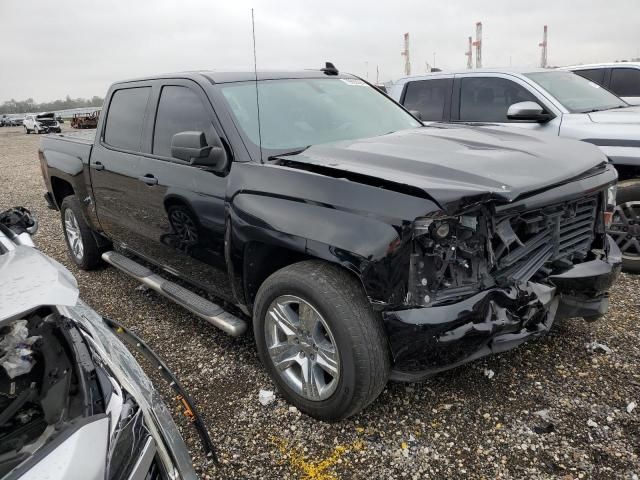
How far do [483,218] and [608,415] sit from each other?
1293mm

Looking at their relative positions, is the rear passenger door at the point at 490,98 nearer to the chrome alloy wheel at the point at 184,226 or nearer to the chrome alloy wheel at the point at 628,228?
the chrome alloy wheel at the point at 628,228

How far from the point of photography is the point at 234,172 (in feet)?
9.29

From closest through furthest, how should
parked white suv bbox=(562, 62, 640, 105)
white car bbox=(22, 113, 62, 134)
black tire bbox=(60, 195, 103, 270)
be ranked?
black tire bbox=(60, 195, 103, 270) < parked white suv bbox=(562, 62, 640, 105) < white car bbox=(22, 113, 62, 134)

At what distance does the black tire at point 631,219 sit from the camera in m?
4.27

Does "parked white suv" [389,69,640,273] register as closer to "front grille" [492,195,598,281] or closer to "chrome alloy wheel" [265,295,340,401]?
"front grille" [492,195,598,281]

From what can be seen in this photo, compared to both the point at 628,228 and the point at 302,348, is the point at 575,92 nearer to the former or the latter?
the point at 628,228

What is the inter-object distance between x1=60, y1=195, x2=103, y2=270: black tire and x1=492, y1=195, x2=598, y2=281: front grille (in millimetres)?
4079

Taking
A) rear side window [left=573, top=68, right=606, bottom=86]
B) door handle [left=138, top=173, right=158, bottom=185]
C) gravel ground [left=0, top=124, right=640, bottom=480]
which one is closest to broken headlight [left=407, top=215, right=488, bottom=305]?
gravel ground [left=0, top=124, right=640, bottom=480]

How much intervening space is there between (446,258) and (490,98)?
4064 mm

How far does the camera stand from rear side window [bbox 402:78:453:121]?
6016 millimetres

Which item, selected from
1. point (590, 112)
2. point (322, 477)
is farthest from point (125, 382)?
point (590, 112)

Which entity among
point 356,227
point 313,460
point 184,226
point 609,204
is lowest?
point 313,460

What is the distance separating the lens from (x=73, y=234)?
527 centimetres

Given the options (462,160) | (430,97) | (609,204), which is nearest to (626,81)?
(430,97)
